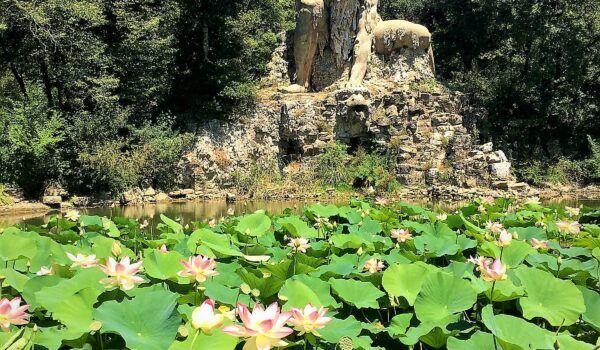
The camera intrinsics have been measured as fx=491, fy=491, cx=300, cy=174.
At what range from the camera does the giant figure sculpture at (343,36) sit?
16484 mm

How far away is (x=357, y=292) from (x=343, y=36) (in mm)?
15974

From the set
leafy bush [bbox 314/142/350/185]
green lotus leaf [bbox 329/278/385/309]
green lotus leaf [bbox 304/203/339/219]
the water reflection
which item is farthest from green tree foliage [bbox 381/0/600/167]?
green lotus leaf [bbox 329/278/385/309]

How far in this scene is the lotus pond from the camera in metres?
1.19

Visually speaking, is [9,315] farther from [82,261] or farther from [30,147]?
[30,147]

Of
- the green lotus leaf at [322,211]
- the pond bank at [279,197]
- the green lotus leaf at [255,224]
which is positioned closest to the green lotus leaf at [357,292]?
the green lotus leaf at [255,224]

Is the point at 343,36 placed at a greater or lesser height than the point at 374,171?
greater

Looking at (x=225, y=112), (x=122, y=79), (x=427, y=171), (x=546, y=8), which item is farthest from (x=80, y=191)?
(x=546, y=8)

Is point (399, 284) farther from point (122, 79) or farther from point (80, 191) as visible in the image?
point (122, 79)

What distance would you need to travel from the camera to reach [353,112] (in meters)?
15.5

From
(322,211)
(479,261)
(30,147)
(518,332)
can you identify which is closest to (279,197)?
(30,147)

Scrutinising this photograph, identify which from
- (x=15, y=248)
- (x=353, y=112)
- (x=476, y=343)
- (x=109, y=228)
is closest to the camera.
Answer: (x=476, y=343)

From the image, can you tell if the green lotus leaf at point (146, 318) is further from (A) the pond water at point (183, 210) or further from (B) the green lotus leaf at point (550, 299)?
(A) the pond water at point (183, 210)

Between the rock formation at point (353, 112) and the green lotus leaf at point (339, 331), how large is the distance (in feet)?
44.8

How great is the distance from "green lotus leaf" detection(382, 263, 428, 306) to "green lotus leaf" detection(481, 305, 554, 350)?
0.38 meters
